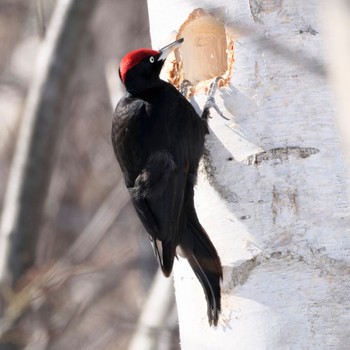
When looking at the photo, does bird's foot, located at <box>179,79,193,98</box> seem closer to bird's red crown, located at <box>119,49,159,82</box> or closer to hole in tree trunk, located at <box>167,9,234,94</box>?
hole in tree trunk, located at <box>167,9,234,94</box>

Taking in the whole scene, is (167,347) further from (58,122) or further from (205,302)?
(205,302)

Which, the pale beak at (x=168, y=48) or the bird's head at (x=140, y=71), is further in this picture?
the bird's head at (x=140, y=71)

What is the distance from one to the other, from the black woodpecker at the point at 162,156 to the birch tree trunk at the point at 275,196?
0.38 ft

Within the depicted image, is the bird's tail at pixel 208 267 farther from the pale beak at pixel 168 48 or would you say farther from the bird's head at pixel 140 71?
the bird's head at pixel 140 71

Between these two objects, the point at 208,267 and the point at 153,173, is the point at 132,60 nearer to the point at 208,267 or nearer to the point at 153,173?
the point at 153,173

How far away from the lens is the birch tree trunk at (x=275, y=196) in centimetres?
301

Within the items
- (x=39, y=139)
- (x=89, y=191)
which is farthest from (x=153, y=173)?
(x=89, y=191)

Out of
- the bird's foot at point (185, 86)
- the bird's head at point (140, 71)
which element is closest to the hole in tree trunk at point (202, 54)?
the bird's foot at point (185, 86)

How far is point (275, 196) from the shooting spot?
123 inches

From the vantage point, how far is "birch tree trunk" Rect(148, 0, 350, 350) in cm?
301

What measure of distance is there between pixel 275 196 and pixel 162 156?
817 mm

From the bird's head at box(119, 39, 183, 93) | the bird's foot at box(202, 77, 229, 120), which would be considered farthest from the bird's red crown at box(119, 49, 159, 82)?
the bird's foot at box(202, 77, 229, 120)

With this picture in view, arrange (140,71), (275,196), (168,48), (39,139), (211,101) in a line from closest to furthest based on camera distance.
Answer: (275,196) < (211,101) < (168,48) < (140,71) < (39,139)

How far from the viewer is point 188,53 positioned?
12.4 ft
